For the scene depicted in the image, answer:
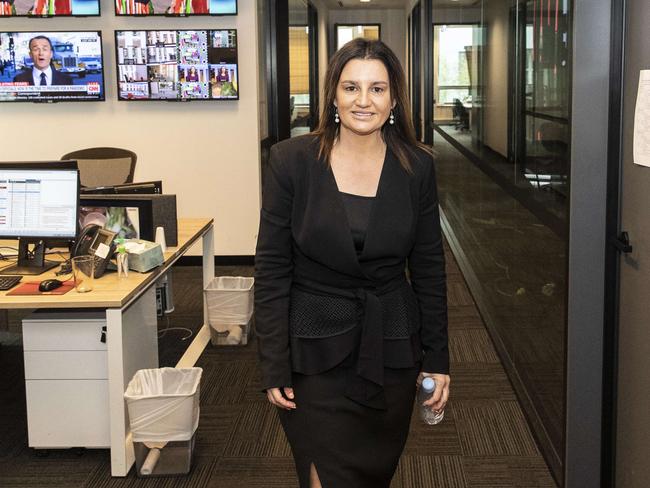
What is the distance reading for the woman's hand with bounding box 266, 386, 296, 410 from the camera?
6.67 ft

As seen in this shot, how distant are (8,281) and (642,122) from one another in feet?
8.04

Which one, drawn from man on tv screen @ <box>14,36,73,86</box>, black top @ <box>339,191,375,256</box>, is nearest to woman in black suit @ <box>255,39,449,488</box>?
black top @ <box>339,191,375,256</box>

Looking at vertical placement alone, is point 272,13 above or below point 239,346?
above

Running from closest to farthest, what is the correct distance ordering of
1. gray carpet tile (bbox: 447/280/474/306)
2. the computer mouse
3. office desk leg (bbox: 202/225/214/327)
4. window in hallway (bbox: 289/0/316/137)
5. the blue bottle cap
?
the blue bottle cap
the computer mouse
office desk leg (bbox: 202/225/214/327)
gray carpet tile (bbox: 447/280/474/306)
window in hallway (bbox: 289/0/316/137)

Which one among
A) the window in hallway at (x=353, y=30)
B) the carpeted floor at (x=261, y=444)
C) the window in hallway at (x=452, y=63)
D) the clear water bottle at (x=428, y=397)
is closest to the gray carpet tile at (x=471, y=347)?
the carpeted floor at (x=261, y=444)

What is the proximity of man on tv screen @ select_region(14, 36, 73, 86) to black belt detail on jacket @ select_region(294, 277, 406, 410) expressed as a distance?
16.6ft

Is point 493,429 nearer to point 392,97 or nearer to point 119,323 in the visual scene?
point 119,323

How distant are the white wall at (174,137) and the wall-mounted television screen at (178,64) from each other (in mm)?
118

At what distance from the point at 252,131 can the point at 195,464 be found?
12.1 ft

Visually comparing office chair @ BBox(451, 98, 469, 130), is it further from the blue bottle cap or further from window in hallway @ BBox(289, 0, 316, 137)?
the blue bottle cap

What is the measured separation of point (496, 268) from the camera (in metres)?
4.88

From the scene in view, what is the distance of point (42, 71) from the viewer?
649cm

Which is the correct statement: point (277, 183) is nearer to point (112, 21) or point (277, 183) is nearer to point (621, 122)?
point (621, 122)

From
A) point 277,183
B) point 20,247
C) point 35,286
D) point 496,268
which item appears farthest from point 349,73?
point 496,268
